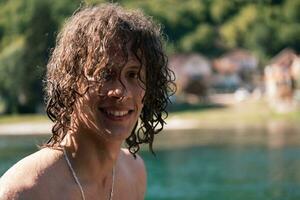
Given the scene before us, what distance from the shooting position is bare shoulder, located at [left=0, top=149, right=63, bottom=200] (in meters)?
2.23

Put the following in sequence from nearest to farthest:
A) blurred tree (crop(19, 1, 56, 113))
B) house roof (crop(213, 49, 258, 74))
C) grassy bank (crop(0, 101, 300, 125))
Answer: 1. grassy bank (crop(0, 101, 300, 125))
2. blurred tree (crop(19, 1, 56, 113))
3. house roof (crop(213, 49, 258, 74))

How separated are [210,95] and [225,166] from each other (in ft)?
212

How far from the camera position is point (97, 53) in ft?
7.64

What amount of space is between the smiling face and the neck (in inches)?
1.8

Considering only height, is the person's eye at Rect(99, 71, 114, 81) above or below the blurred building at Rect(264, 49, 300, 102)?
A: above

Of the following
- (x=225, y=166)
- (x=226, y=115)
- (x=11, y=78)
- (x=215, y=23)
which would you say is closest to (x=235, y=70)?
(x=215, y=23)

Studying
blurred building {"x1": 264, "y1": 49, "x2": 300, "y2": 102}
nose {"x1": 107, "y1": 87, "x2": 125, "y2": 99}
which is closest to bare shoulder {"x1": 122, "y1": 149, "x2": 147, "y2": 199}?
nose {"x1": 107, "y1": 87, "x2": 125, "y2": 99}

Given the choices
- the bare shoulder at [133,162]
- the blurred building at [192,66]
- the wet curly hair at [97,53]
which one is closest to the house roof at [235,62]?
the blurred building at [192,66]

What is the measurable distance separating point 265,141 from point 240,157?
1014 cm

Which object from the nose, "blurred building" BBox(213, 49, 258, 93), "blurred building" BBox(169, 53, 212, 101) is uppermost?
the nose

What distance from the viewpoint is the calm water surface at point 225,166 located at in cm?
2525

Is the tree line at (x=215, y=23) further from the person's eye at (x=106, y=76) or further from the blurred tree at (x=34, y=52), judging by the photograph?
the person's eye at (x=106, y=76)

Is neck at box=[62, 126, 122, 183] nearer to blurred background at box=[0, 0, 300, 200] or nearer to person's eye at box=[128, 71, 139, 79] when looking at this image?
person's eye at box=[128, 71, 139, 79]

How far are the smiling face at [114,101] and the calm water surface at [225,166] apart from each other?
15957 mm
